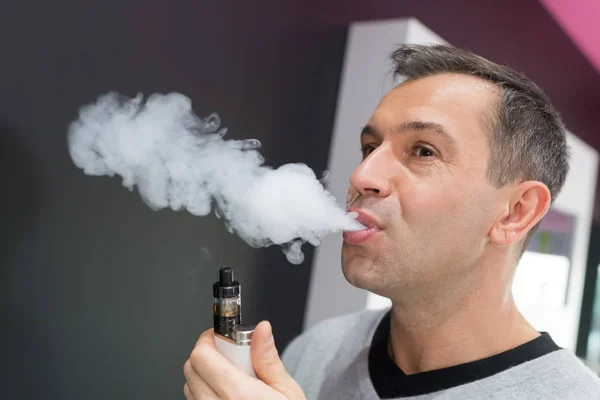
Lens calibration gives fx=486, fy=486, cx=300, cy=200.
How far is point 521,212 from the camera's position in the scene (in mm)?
1196

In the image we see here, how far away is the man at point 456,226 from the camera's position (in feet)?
3.62

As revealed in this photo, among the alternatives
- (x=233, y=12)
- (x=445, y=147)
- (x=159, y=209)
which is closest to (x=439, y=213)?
(x=445, y=147)

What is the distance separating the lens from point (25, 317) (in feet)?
3.50

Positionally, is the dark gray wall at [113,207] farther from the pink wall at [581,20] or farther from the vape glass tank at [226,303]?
the pink wall at [581,20]

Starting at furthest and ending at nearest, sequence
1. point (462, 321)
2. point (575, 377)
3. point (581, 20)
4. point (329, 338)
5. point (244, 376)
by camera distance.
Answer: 1. point (581, 20)
2. point (329, 338)
3. point (462, 321)
4. point (575, 377)
5. point (244, 376)

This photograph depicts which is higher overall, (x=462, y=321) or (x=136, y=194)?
(x=136, y=194)

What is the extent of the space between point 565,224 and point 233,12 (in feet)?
9.26

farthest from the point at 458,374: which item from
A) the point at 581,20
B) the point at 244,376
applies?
the point at 581,20

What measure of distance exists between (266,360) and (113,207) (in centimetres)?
61

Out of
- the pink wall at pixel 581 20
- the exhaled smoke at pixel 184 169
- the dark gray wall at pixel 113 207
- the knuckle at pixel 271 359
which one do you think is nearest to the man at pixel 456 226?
the exhaled smoke at pixel 184 169

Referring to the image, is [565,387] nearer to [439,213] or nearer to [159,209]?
[439,213]

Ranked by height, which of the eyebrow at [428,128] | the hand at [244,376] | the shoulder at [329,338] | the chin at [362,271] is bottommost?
the shoulder at [329,338]

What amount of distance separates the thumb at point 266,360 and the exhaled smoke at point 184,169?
13.8 inches

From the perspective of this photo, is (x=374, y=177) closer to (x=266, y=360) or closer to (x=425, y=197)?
(x=425, y=197)
